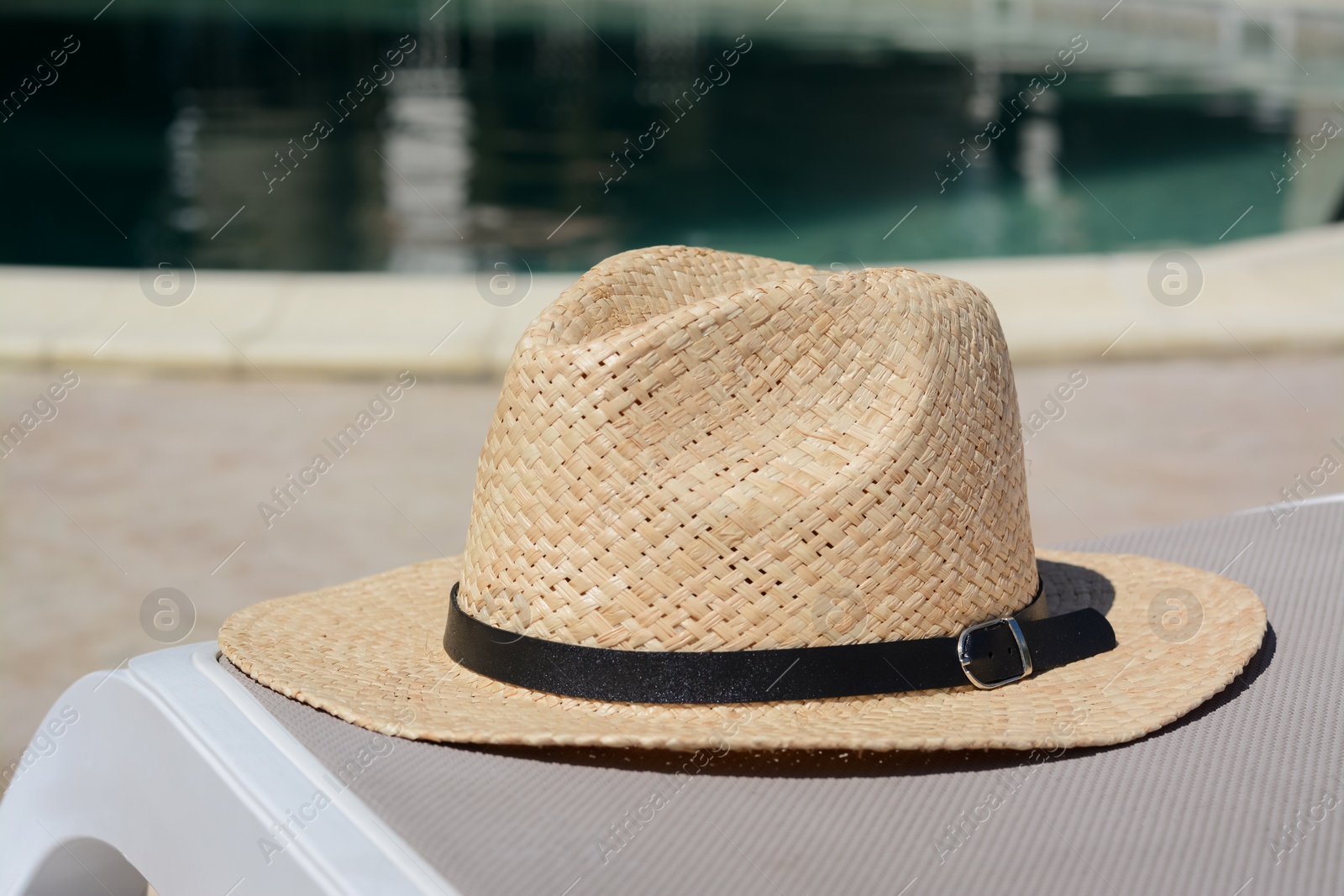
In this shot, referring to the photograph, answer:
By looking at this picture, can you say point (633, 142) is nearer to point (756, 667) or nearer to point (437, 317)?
point (437, 317)

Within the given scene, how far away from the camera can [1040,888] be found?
97 centimetres

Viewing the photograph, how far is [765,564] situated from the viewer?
46.3 inches

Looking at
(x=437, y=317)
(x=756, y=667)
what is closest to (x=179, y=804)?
(x=756, y=667)

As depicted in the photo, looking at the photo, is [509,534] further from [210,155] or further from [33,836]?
[210,155]

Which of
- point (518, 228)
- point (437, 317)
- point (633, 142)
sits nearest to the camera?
point (437, 317)

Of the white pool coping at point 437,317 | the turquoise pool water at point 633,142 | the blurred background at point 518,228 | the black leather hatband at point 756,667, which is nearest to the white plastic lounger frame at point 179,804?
the black leather hatband at point 756,667

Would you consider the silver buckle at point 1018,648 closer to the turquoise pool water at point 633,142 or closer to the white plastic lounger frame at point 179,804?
the white plastic lounger frame at point 179,804

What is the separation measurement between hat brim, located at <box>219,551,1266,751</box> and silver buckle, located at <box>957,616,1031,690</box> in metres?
0.01

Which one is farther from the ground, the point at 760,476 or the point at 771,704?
the point at 760,476

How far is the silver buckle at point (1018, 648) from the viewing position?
48.1 inches

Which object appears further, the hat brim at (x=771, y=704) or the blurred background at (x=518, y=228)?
the blurred background at (x=518, y=228)

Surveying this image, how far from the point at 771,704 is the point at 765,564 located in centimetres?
13

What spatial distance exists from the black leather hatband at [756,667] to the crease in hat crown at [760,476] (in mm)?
18

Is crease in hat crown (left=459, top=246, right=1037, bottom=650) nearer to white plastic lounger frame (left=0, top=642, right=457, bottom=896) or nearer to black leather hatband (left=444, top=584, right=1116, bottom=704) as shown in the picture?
black leather hatband (left=444, top=584, right=1116, bottom=704)
